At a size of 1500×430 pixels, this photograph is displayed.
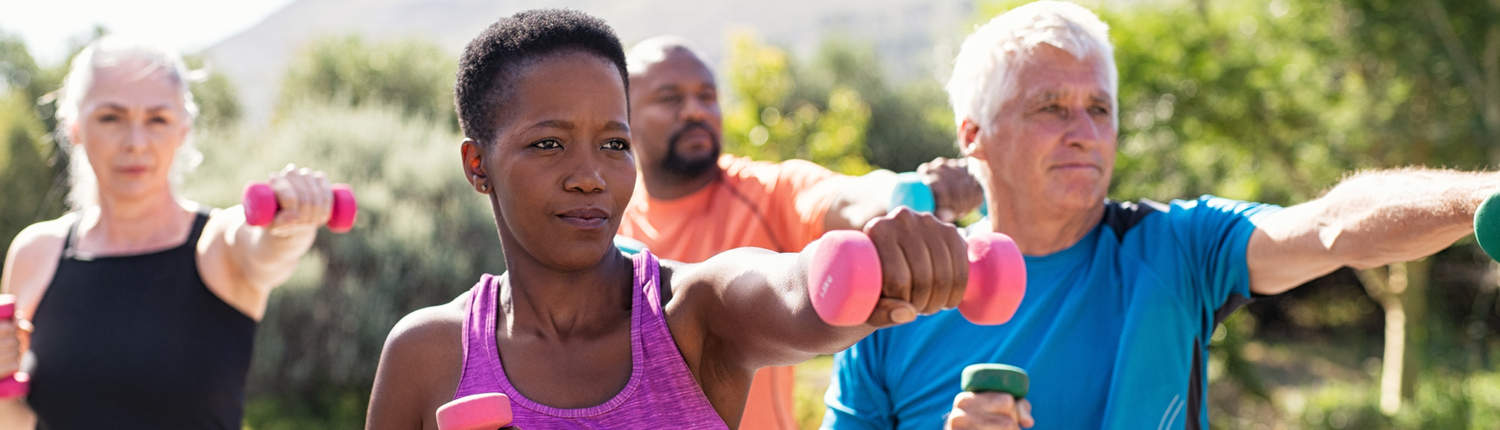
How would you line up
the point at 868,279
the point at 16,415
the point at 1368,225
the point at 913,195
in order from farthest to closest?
the point at 16,415 < the point at 913,195 < the point at 1368,225 < the point at 868,279

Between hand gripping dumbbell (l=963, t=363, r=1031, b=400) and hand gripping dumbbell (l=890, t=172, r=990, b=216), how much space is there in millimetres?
732

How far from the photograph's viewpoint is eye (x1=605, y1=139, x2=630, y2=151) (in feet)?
5.22

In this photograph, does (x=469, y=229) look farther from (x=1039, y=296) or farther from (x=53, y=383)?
(x=1039, y=296)

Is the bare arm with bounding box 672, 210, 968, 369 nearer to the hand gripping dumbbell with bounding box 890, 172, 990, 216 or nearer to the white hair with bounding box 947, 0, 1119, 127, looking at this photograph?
the hand gripping dumbbell with bounding box 890, 172, 990, 216

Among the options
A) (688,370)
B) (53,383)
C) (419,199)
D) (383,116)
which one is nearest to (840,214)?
(688,370)

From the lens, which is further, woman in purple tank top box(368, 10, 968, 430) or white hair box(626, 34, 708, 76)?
white hair box(626, 34, 708, 76)

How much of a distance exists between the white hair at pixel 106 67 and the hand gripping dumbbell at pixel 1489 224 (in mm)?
3405

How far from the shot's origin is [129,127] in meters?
3.21

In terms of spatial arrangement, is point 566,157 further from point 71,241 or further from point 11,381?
point 71,241

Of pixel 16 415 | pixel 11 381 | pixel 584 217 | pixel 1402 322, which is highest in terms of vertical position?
pixel 584 217

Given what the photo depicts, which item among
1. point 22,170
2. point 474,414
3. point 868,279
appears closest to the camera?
point 868,279

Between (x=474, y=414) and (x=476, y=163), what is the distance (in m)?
0.45

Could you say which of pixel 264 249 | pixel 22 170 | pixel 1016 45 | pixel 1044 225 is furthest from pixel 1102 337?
pixel 22 170

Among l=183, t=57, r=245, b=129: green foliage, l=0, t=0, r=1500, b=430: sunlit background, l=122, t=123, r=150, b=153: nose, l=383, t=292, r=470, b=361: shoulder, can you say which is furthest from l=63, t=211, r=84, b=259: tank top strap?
l=183, t=57, r=245, b=129: green foliage
